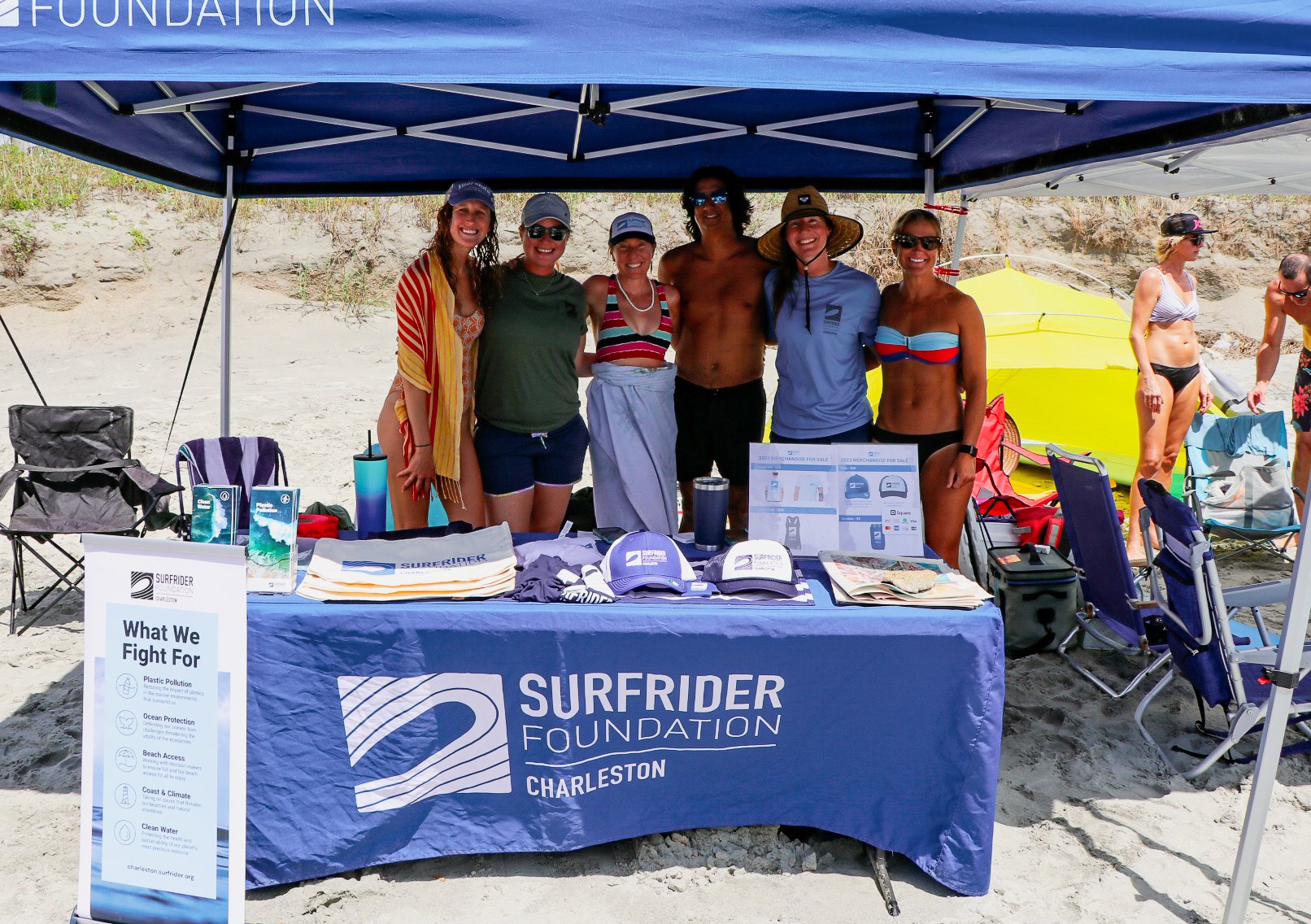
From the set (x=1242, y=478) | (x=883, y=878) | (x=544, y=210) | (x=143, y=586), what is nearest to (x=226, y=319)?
(x=544, y=210)

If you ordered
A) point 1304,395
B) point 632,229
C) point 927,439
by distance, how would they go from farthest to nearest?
point 1304,395 → point 927,439 → point 632,229

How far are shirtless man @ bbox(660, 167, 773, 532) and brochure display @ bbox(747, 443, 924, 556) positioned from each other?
2.48ft

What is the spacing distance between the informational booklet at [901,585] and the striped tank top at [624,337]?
1.24m

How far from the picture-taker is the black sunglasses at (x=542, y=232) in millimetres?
3428

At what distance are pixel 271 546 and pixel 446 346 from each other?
107cm

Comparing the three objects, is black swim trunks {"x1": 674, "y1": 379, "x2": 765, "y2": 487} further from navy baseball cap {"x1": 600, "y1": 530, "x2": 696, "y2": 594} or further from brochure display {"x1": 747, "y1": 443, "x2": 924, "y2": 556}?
navy baseball cap {"x1": 600, "y1": 530, "x2": 696, "y2": 594}

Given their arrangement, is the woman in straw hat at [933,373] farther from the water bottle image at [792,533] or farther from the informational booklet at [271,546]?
the informational booklet at [271,546]

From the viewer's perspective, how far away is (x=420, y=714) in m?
2.49

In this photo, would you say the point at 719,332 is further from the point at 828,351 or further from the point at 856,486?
the point at 856,486

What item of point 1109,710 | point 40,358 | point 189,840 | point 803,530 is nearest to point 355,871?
point 189,840

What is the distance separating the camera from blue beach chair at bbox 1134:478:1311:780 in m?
2.90

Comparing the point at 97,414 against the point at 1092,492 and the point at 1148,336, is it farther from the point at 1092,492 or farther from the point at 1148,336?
the point at 1148,336

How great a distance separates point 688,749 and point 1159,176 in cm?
516

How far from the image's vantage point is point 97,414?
454 cm
